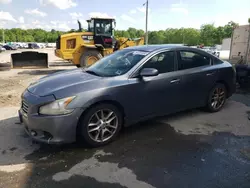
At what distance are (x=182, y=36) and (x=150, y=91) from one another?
86.6 metres

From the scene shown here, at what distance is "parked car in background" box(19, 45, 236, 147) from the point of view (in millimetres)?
3072

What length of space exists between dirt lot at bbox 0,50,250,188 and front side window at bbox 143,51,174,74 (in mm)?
1097

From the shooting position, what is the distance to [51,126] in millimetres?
3014

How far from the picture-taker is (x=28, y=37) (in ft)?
334

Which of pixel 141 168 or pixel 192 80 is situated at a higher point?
pixel 192 80

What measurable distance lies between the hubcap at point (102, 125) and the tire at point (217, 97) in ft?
7.89

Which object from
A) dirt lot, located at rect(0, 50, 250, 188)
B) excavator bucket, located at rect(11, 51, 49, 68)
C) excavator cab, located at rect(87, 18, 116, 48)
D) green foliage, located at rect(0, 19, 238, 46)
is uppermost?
green foliage, located at rect(0, 19, 238, 46)

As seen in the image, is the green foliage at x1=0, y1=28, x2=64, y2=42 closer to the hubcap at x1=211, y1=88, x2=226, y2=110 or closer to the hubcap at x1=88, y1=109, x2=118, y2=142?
the hubcap at x1=211, y1=88, x2=226, y2=110

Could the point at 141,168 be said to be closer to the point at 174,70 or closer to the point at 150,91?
the point at 150,91

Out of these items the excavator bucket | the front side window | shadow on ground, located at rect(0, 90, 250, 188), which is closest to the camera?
shadow on ground, located at rect(0, 90, 250, 188)

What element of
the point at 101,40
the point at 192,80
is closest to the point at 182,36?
the point at 101,40

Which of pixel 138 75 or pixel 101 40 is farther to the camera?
pixel 101 40

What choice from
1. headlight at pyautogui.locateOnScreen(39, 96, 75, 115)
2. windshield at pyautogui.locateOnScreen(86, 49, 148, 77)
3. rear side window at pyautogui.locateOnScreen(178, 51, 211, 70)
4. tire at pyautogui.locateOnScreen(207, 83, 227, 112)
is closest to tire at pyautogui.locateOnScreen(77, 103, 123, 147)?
headlight at pyautogui.locateOnScreen(39, 96, 75, 115)

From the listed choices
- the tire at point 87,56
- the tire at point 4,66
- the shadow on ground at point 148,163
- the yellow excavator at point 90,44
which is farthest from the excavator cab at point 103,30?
the shadow on ground at point 148,163
